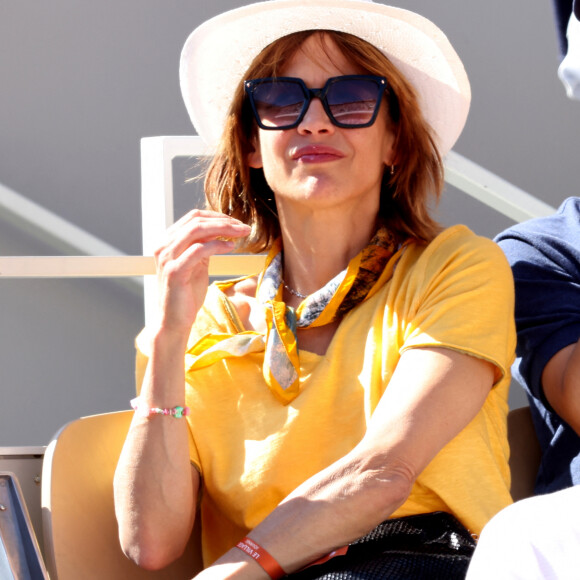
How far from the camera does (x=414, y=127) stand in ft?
7.43

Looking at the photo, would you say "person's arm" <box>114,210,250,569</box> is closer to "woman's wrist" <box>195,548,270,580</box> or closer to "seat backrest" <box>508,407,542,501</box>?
"woman's wrist" <box>195,548,270,580</box>

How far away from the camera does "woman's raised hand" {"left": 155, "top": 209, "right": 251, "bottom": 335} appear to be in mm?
1975

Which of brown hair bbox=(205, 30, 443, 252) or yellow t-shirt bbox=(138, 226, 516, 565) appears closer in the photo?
yellow t-shirt bbox=(138, 226, 516, 565)

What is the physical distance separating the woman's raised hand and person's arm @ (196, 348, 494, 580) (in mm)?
435

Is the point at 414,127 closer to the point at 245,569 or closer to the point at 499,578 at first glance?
the point at 245,569

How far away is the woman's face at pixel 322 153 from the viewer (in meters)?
2.12

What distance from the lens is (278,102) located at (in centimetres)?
215

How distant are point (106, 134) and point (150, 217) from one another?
0.69m

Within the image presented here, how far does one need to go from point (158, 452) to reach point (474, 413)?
620 mm

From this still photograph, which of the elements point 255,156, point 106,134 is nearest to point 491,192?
point 255,156

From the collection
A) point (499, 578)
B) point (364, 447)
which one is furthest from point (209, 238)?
point (499, 578)

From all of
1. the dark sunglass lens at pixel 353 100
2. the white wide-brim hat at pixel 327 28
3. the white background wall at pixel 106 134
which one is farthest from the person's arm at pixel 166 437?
the white background wall at pixel 106 134

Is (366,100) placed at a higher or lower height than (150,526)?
higher

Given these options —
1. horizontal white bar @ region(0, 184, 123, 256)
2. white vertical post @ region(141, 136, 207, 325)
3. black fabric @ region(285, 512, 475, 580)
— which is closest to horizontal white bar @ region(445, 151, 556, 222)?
white vertical post @ region(141, 136, 207, 325)
